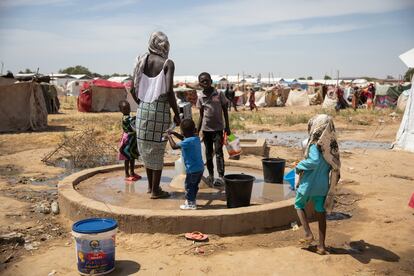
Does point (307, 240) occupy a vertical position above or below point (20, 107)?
below

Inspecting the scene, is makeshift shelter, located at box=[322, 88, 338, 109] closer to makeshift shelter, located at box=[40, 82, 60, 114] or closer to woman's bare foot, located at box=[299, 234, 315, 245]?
makeshift shelter, located at box=[40, 82, 60, 114]

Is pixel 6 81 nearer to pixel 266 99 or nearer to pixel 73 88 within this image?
pixel 266 99

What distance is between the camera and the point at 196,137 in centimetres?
486

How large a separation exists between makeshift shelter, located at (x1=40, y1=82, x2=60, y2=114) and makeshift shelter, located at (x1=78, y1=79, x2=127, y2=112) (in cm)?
203

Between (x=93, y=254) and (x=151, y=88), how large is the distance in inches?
85.7

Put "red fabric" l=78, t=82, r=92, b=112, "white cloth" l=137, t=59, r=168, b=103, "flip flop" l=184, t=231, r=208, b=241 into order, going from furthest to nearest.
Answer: "red fabric" l=78, t=82, r=92, b=112, "white cloth" l=137, t=59, r=168, b=103, "flip flop" l=184, t=231, r=208, b=241

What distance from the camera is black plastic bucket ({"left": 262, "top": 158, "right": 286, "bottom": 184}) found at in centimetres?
611

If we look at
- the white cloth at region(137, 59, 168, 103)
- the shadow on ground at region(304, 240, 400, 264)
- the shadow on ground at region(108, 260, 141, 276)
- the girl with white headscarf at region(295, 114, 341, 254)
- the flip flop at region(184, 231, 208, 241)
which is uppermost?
the white cloth at region(137, 59, 168, 103)

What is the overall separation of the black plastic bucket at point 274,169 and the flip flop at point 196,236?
2.04 metres

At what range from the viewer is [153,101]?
496 cm

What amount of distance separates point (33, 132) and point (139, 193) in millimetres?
10857

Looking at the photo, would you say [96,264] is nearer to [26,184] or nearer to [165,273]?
[165,273]

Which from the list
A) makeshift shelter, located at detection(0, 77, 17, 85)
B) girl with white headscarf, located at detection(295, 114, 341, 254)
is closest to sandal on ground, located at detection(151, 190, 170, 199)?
girl with white headscarf, located at detection(295, 114, 341, 254)

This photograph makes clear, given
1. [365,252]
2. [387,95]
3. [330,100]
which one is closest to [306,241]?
[365,252]
